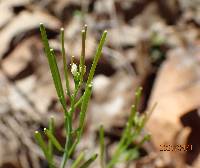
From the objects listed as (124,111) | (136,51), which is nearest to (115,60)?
(136,51)

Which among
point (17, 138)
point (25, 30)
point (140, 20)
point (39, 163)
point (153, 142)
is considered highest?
point (25, 30)

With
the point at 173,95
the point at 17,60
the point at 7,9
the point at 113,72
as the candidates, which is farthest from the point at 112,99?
the point at 7,9

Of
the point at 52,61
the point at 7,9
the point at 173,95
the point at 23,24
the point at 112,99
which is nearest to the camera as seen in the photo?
the point at 52,61

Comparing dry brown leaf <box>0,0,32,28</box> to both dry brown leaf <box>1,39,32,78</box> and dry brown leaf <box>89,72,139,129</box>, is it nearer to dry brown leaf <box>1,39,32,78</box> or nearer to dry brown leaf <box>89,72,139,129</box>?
dry brown leaf <box>1,39,32,78</box>

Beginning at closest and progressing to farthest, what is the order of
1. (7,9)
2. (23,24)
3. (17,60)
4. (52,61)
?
1. (52,61)
2. (17,60)
3. (23,24)
4. (7,9)

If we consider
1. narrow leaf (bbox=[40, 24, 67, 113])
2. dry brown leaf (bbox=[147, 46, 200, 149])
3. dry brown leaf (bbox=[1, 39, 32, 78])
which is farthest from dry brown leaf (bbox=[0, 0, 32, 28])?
narrow leaf (bbox=[40, 24, 67, 113])

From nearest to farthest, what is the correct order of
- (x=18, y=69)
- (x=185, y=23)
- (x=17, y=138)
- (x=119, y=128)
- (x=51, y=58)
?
(x=51, y=58) < (x=17, y=138) < (x=119, y=128) < (x=18, y=69) < (x=185, y=23)

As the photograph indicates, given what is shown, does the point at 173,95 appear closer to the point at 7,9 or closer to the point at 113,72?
the point at 113,72

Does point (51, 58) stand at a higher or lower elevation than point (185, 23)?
higher

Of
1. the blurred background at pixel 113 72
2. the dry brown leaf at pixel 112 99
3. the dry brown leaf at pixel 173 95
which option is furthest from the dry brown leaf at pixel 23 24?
the dry brown leaf at pixel 173 95

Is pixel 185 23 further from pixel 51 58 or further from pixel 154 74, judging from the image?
pixel 51 58
